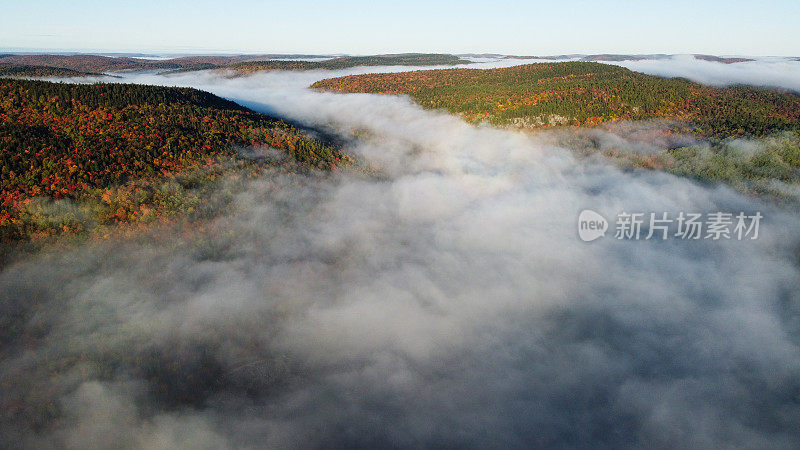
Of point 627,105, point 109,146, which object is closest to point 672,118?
point 627,105

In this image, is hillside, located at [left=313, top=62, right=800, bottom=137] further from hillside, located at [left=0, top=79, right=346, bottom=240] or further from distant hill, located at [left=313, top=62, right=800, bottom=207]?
hillside, located at [left=0, top=79, right=346, bottom=240]

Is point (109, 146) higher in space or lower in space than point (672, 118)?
lower

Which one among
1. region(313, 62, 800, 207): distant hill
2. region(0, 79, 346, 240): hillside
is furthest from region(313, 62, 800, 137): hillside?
region(0, 79, 346, 240): hillside

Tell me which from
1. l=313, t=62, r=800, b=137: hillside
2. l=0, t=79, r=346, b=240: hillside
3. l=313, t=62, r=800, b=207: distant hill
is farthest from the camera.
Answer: l=313, t=62, r=800, b=137: hillside

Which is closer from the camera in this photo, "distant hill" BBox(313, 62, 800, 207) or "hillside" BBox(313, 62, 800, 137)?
"distant hill" BBox(313, 62, 800, 207)

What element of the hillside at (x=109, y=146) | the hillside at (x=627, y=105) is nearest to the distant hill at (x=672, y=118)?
the hillside at (x=627, y=105)

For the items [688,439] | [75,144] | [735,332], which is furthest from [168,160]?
[735,332]

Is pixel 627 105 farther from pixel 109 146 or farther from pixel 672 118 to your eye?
pixel 109 146

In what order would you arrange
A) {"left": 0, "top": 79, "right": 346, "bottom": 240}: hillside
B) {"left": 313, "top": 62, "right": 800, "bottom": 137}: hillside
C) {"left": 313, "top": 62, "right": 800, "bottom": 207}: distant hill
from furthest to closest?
1. {"left": 313, "top": 62, "right": 800, "bottom": 137}: hillside
2. {"left": 313, "top": 62, "right": 800, "bottom": 207}: distant hill
3. {"left": 0, "top": 79, "right": 346, "bottom": 240}: hillside

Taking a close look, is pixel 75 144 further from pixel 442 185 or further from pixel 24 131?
pixel 442 185

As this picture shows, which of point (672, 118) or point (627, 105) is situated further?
point (627, 105)
